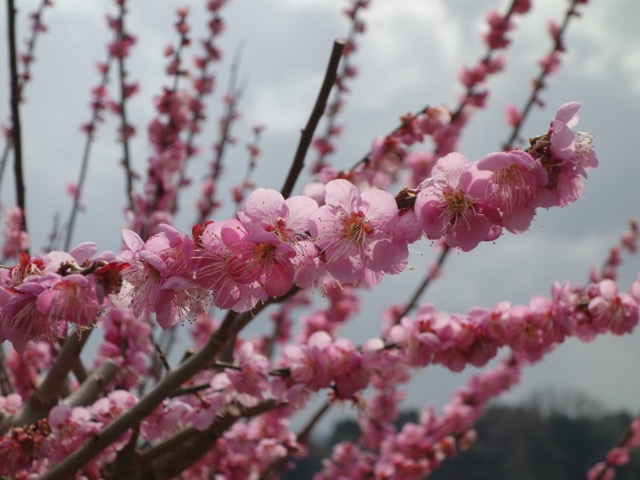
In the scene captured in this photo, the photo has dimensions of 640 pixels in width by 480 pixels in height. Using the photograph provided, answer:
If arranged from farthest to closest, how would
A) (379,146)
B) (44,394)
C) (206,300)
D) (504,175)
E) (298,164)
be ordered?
1. (379,146)
2. (44,394)
3. (298,164)
4. (206,300)
5. (504,175)

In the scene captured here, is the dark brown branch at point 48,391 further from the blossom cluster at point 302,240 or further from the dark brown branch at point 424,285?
the dark brown branch at point 424,285

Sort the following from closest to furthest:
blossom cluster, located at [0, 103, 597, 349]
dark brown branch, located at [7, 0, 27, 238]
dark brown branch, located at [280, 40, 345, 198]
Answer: blossom cluster, located at [0, 103, 597, 349]
dark brown branch, located at [280, 40, 345, 198]
dark brown branch, located at [7, 0, 27, 238]

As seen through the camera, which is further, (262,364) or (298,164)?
(262,364)

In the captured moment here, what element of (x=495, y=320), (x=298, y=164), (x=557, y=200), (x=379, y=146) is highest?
(x=379, y=146)

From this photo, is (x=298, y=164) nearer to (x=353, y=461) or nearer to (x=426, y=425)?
(x=426, y=425)

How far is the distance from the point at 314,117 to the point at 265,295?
0.73 m

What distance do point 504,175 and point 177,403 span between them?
1715 millimetres

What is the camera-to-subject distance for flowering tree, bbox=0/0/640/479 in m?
1.22

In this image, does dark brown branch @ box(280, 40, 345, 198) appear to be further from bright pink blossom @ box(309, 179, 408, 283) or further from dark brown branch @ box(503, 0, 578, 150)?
dark brown branch @ box(503, 0, 578, 150)

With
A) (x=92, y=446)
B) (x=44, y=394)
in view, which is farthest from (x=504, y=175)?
(x=44, y=394)

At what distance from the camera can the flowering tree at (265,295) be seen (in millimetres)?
1221

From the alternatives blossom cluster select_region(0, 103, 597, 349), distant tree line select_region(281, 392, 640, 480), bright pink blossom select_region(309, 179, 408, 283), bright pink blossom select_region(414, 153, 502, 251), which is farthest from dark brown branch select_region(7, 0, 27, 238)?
distant tree line select_region(281, 392, 640, 480)

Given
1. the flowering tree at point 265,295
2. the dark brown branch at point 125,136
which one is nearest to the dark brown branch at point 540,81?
the flowering tree at point 265,295

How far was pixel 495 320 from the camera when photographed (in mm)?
2479
